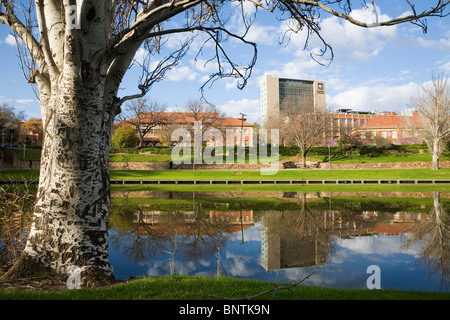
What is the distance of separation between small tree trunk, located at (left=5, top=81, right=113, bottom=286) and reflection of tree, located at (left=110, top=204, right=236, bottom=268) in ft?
8.90

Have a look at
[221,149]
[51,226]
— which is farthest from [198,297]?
[221,149]

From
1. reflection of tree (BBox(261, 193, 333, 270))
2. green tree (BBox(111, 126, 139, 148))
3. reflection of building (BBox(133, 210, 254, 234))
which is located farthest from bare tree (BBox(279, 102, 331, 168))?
reflection of building (BBox(133, 210, 254, 234))

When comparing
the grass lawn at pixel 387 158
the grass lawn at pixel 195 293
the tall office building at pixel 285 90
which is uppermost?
the tall office building at pixel 285 90

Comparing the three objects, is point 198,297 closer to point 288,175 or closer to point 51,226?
point 51,226

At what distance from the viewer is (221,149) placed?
151 feet

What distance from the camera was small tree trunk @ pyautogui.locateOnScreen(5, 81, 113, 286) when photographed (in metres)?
4.02

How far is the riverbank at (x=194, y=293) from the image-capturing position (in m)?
3.32

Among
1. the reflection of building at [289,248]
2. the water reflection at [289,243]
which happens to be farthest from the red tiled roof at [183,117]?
the reflection of building at [289,248]

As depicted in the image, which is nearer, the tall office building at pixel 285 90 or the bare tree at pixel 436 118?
the bare tree at pixel 436 118

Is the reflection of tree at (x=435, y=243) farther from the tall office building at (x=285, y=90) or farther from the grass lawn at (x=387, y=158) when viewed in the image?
the tall office building at (x=285, y=90)

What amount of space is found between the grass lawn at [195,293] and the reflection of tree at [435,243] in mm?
2220

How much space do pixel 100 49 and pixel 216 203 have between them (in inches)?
464

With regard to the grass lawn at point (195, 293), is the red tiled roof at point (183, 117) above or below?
above

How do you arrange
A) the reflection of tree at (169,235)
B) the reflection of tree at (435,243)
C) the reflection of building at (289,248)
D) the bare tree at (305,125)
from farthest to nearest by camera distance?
the bare tree at (305,125)
the reflection of tree at (169,235)
the reflection of building at (289,248)
the reflection of tree at (435,243)
